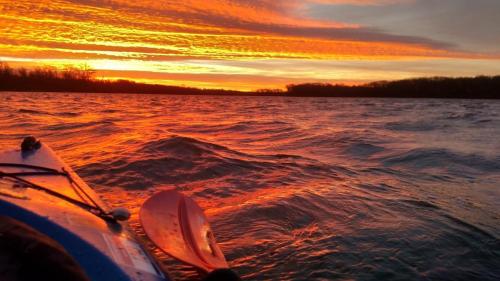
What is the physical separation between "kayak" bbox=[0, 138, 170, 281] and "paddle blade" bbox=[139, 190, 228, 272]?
293 mm

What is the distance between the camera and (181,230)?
142 inches

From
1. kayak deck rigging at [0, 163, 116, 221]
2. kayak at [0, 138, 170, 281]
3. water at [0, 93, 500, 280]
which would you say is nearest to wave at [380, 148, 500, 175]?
water at [0, 93, 500, 280]

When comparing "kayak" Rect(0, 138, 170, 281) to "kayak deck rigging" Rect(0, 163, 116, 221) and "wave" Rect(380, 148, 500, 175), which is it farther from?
"wave" Rect(380, 148, 500, 175)

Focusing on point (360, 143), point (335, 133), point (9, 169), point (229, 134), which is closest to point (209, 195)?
point (9, 169)

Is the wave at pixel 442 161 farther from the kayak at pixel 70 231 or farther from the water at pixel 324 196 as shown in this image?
the kayak at pixel 70 231

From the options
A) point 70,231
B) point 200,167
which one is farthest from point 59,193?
point 200,167

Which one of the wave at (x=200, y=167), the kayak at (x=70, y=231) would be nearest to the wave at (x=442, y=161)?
the wave at (x=200, y=167)

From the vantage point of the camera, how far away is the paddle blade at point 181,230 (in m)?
3.17

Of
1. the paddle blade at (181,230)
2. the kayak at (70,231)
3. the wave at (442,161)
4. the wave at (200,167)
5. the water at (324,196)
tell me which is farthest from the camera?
the wave at (442,161)

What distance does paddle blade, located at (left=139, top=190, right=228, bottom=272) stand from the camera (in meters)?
3.17

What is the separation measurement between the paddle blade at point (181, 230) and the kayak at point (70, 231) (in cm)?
29

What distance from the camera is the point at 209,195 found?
6965mm

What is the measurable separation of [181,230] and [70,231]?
3.66 feet

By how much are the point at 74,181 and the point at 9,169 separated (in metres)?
0.62
